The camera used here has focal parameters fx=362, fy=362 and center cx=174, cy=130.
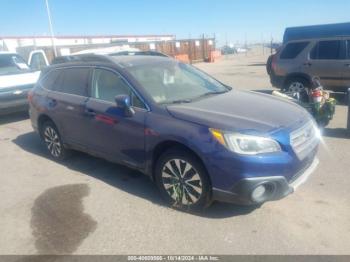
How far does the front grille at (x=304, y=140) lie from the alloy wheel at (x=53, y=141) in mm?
3827

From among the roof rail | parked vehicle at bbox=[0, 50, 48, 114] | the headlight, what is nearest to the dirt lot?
the headlight

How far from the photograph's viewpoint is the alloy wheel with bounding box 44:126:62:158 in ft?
19.6

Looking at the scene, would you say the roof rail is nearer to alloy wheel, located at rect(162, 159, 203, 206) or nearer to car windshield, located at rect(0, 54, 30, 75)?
alloy wheel, located at rect(162, 159, 203, 206)

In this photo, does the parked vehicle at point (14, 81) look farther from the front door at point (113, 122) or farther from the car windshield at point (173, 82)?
the car windshield at point (173, 82)

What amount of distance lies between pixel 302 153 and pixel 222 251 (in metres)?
1.31

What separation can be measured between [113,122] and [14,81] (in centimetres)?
616

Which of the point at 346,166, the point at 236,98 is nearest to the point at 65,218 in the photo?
the point at 236,98

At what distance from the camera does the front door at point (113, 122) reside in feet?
14.2

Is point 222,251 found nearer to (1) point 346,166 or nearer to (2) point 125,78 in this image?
(2) point 125,78

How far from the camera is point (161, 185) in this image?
4.21 metres

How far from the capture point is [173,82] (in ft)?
15.7

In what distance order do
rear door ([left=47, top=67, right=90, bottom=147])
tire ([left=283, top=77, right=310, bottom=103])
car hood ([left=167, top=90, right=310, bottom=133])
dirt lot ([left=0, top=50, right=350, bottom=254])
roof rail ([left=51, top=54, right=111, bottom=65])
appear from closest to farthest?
dirt lot ([left=0, top=50, right=350, bottom=254]) → car hood ([left=167, top=90, right=310, bottom=133]) → roof rail ([left=51, top=54, right=111, bottom=65]) → rear door ([left=47, top=67, right=90, bottom=147]) → tire ([left=283, top=77, right=310, bottom=103])

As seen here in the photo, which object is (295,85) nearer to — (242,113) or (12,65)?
(242,113)

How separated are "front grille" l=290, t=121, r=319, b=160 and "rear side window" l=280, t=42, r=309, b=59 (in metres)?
6.43
